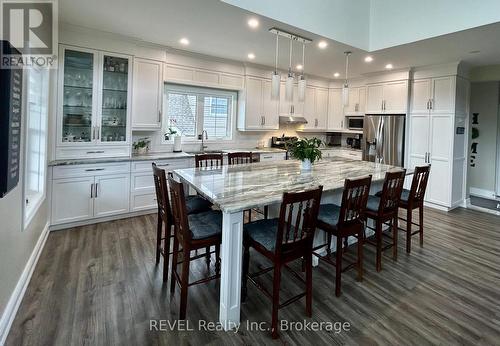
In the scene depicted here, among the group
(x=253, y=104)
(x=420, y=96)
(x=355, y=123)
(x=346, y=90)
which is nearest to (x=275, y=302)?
(x=346, y=90)

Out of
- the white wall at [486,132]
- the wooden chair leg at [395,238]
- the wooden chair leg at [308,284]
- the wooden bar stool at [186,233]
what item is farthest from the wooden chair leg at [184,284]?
the white wall at [486,132]

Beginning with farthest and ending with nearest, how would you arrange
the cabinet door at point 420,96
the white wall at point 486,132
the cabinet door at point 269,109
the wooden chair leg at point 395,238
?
the white wall at point 486,132 < the cabinet door at point 269,109 < the cabinet door at point 420,96 < the wooden chair leg at point 395,238

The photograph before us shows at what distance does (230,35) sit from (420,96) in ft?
Result: 12.9

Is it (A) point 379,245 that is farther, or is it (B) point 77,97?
(B) point 77,97

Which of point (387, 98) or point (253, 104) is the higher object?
point (387, 98)

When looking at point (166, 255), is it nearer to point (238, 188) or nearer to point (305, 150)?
point (238, 188)

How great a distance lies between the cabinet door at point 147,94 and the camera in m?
4.33

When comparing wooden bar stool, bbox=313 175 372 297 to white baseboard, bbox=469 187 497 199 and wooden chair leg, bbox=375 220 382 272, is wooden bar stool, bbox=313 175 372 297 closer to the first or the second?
wooden chair leg, bbox=375 220 382 272

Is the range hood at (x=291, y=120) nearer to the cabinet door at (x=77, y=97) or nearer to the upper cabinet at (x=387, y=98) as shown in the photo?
the upper cabinet at (x=387, y=98)

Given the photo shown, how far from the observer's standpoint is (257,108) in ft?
19.1

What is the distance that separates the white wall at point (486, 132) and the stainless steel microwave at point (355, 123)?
251 centimetres

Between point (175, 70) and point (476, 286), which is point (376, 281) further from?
point (175, 70)

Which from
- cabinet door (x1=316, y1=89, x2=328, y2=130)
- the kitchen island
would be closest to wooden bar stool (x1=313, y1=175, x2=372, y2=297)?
the kitchen island

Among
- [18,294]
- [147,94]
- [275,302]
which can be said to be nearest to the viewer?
[275,302]
